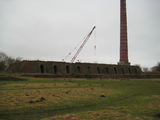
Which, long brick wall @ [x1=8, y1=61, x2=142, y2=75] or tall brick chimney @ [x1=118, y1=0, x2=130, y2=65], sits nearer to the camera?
long brick wall @ [x1=8, y1=61, x2=142, y2=75]

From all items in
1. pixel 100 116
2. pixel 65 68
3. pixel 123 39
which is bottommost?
pixel 100 116

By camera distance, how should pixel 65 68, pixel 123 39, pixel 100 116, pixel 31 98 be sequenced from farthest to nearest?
pixel 123 39 → pixel 65 68 → pixel 31 98 → pixel 100 116

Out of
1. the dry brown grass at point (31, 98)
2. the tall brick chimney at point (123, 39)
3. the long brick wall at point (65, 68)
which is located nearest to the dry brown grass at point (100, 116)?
the dry brown grass at point (31, 98)

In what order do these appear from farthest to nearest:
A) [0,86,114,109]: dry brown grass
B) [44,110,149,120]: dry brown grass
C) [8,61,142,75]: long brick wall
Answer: [8,61,142,75]: long brick wall, [0,86,114,109]: dry brown grass, [44,110,149,120]: dry brown grass

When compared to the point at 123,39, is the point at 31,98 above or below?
below

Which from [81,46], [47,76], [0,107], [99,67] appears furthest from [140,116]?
[81,46]

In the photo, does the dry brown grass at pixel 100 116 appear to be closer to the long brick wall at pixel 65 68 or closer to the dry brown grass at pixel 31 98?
the dry brown grass at pixel 31 98

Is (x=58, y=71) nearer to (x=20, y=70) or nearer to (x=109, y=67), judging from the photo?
(x=20, y=70)

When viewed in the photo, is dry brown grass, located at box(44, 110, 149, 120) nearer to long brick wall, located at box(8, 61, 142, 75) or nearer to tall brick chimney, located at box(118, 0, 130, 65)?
long brick wall, located at box(8, 61, 142, 75)

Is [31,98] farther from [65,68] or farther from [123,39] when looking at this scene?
[123,39]

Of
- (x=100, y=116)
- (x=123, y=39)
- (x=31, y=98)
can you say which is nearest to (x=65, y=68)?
(x=123, y=39)

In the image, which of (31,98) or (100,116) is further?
(31,98)

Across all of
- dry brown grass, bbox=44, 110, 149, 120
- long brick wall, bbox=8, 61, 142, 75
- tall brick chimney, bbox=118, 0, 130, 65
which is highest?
tall brick chimney, bbox=118, 0, 130, 65

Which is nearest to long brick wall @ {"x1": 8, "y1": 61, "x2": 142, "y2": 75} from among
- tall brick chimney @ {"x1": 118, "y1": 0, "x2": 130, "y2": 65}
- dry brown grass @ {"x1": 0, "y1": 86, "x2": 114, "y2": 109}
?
tall brick chimney @ {"x1": 118, "y1": 0, "x2": 130, "y2": 65}
